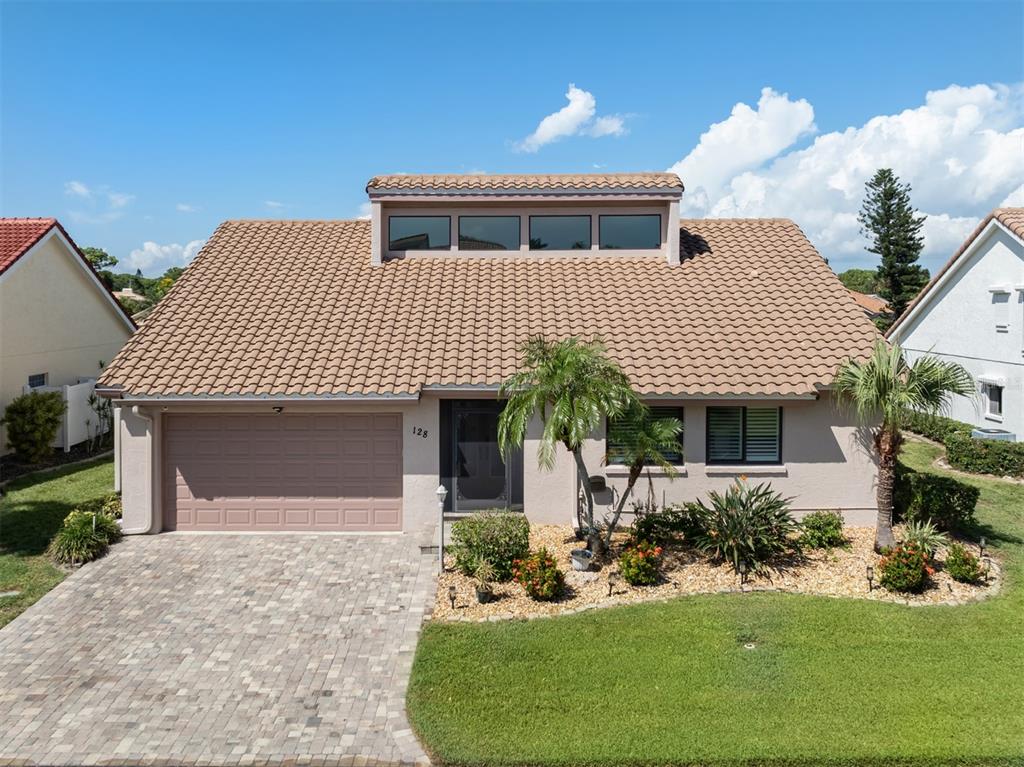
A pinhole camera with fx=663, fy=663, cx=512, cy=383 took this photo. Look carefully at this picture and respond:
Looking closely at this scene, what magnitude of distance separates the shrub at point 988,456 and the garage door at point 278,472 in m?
16.5

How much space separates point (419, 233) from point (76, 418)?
13.2m

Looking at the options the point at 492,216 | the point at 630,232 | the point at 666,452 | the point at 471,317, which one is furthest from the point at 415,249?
the point at 666,452

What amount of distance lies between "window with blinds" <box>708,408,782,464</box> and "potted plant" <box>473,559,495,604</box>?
560 centimetres

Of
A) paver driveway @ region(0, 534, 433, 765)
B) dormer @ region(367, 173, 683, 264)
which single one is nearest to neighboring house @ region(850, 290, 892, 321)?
dormer @ region(367, 173, 683, 264)

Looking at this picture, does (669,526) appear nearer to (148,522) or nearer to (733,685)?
(733,685)

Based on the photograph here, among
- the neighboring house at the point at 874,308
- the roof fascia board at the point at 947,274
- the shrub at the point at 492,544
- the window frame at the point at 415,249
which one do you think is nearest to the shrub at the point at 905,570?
the shrub at the point at 492,544

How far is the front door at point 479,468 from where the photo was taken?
1396cm

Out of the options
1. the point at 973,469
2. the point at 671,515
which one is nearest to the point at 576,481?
the point at 671,515

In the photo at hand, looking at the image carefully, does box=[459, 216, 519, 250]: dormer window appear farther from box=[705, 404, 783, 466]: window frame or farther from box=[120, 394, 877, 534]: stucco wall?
box=[705, 404, 783, 466]: window frame

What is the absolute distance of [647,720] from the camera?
7.39 meters

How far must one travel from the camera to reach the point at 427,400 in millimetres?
13672

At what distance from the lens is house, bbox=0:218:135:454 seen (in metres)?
20.0

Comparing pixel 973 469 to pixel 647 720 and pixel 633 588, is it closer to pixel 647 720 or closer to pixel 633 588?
pixel 633 588

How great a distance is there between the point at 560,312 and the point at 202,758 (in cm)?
1137
